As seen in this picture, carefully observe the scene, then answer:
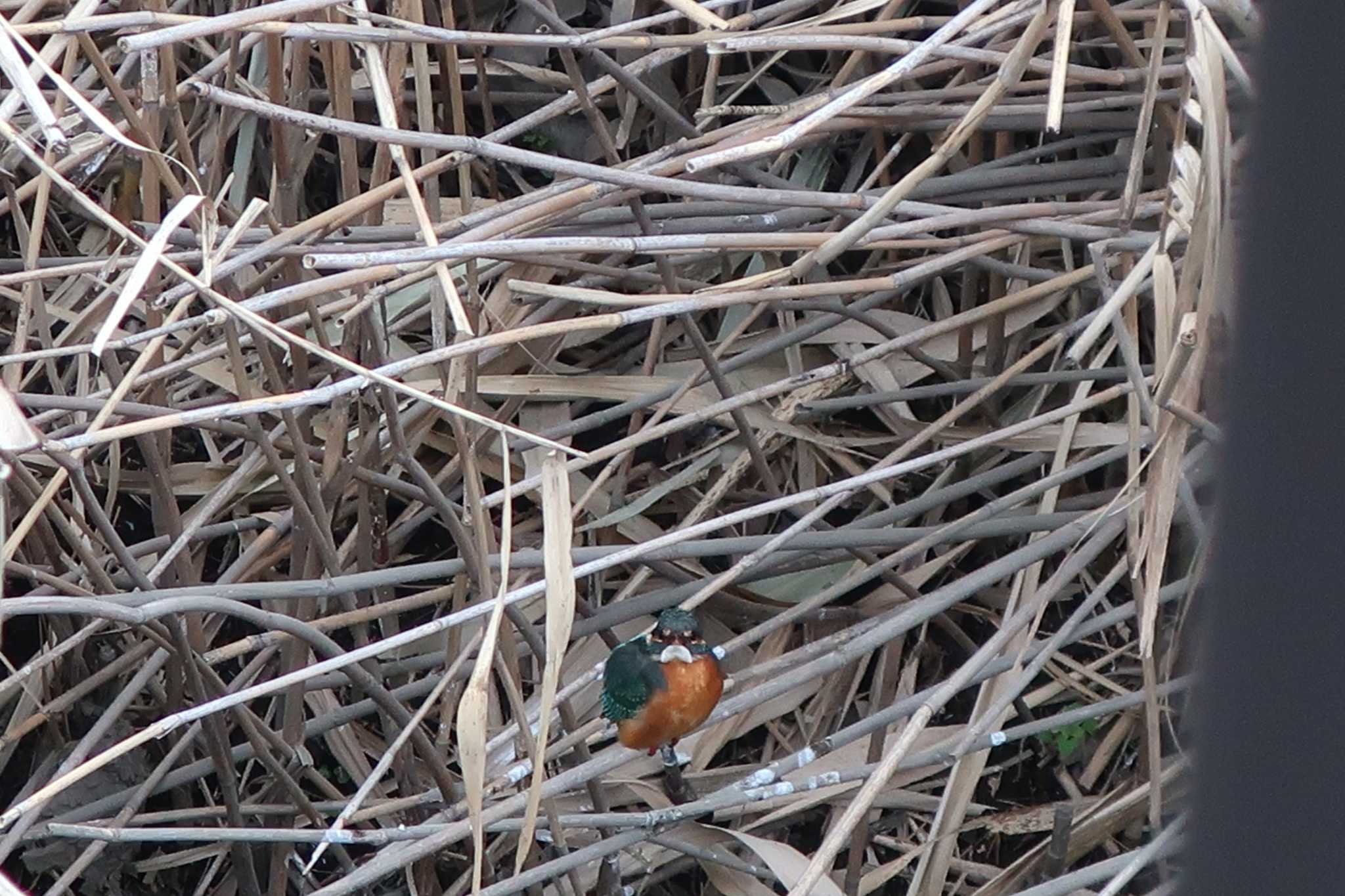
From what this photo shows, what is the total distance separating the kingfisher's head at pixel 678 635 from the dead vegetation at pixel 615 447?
0.36 ft

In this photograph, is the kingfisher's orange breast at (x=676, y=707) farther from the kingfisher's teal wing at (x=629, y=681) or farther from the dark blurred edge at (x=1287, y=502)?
the dark blurred edge at (x=1287, y=502)

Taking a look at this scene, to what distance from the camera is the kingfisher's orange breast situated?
6.27ft

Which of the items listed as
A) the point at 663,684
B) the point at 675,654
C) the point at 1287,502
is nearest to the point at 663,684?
the point at 663,684

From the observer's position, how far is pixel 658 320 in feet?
7.90

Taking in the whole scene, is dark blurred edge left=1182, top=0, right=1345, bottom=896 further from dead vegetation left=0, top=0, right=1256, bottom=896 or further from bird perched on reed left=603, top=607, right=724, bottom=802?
bird perched on reed left=603, top=607, right=724, bottom=802

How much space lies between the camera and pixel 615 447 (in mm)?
1717

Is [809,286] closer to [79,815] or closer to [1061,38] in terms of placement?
[1061,38]

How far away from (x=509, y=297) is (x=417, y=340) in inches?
13.7

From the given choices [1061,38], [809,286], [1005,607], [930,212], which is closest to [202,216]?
[809,286]

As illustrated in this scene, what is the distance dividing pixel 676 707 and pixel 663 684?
0.21 feet

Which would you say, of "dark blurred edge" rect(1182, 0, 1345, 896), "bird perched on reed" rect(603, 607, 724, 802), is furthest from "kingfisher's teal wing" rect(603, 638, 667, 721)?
"dark blurred edge" rect(1182, 0, 1345, 896)

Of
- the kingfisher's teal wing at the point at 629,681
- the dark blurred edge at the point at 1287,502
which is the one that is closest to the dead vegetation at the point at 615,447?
the kingfisher's teal wing at the point at 629,681

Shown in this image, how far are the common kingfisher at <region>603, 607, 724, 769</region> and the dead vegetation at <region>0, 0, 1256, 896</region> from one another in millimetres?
51

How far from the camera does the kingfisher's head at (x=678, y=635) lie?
203 centimetres
